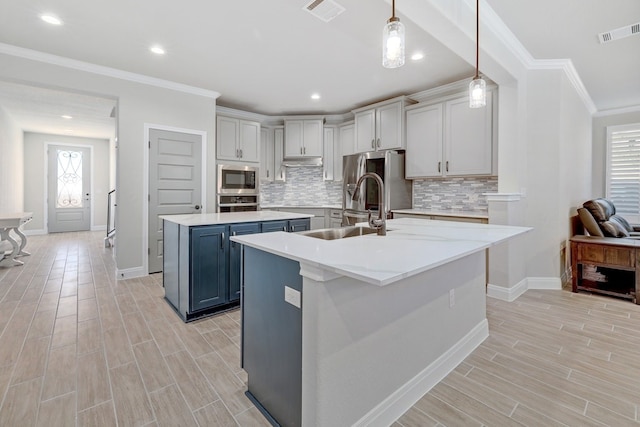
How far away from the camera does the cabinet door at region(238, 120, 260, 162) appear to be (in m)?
5.07

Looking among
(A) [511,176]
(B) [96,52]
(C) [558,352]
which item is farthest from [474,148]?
(B) [96,52]

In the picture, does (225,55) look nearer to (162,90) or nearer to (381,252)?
(162,90)

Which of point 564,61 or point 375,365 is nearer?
point 375,365

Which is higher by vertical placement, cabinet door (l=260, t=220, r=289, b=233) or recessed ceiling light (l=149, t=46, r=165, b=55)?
recessed ceiling light (l=149, t=46, r=165, b=55)

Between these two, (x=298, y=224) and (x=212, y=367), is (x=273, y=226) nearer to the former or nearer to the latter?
(x=298, y=224)

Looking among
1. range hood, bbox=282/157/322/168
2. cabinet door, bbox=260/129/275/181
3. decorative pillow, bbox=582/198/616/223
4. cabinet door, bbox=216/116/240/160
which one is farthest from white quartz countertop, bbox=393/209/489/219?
cabinet door, bbox=216/116/240/160

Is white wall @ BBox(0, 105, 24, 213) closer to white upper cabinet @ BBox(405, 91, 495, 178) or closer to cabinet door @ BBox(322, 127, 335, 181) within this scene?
cabinet door @ BBox(322, 127, 335, 181)

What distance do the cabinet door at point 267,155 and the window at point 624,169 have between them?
231 inches

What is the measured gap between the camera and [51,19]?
8.74 feet

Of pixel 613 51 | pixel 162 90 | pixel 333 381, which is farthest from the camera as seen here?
pixel 162 90

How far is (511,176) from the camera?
3.35 m

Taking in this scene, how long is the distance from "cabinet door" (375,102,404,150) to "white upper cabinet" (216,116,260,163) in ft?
6.72

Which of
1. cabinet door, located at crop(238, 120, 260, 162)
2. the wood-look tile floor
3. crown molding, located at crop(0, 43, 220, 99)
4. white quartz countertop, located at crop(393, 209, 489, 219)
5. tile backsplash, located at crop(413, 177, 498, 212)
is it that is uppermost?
crown molding, located at crop(0, 43, 220, 99)

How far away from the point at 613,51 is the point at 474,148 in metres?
1.59
